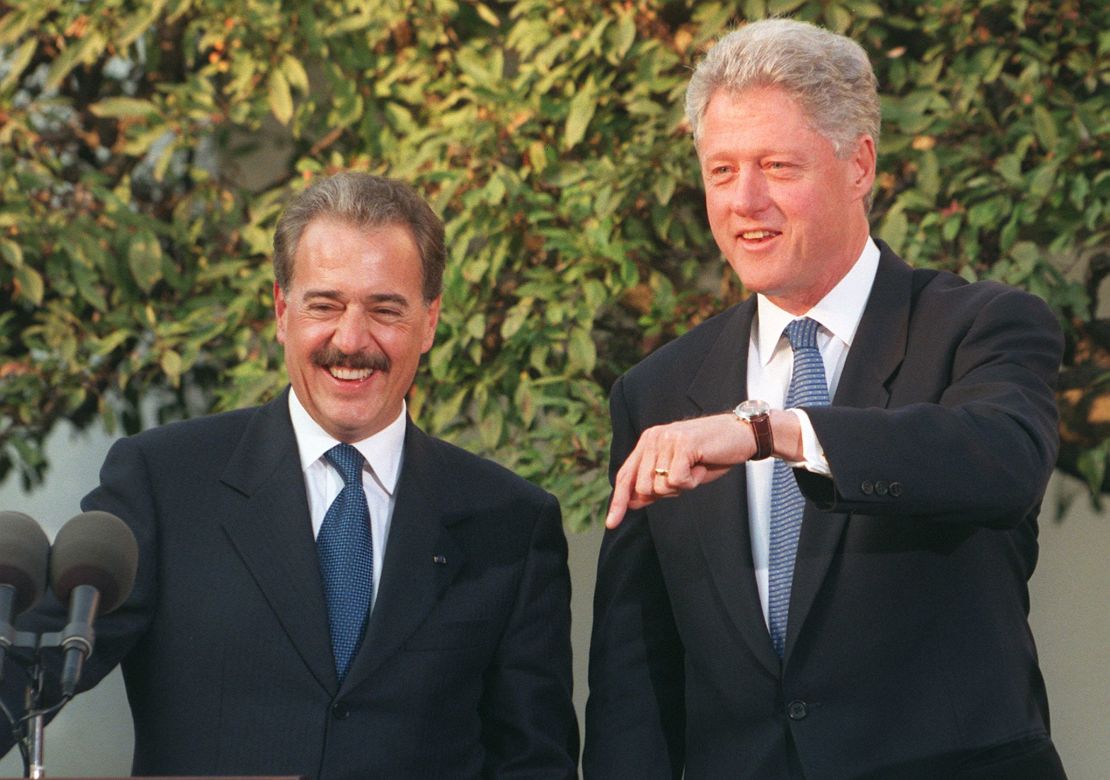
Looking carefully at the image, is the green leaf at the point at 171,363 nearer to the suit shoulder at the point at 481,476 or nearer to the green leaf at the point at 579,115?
the green leaf at the point at 579,115

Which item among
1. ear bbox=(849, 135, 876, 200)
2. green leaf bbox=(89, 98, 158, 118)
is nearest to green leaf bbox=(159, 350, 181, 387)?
green leaf bbox=(89, 98, 158, 118)

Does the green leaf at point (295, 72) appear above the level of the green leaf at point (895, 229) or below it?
above

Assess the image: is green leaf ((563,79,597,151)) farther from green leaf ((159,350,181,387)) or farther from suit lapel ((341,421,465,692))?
suit lapel ((341,421,465,692))

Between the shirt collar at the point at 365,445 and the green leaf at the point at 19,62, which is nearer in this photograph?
the shirt collar at the point at 365,445

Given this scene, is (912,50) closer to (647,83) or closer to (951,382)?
(647,83)

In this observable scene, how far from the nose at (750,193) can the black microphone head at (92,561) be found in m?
1.09

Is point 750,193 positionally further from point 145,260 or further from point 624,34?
point 145,260

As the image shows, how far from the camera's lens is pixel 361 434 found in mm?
3043

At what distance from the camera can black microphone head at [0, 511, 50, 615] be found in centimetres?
211

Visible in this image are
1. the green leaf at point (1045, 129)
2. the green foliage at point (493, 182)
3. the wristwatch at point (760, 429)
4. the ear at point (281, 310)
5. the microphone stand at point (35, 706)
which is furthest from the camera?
the green foliage at point (493, 182)

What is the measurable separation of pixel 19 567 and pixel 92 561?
88mm

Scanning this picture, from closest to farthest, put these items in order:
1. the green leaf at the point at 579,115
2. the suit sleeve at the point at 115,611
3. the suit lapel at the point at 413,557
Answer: the suit sleeve at the point at 115,611 → the suit lapel at the point at 413,557 → the green leaf at the point at 579,115

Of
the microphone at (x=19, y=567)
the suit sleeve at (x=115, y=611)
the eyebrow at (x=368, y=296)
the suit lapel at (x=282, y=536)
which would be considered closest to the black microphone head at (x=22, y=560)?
the microphone at (x=19, y=567)

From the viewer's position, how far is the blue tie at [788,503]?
2.70 meters
